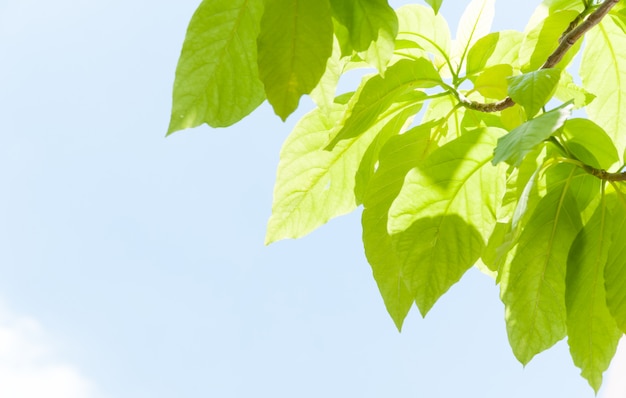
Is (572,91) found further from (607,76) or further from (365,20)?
(365,20)

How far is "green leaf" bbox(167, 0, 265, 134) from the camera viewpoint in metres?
0.42

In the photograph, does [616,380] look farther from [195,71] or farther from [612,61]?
[195,71]

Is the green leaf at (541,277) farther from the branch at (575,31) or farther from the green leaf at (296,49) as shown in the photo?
the green leaf at (296,49)

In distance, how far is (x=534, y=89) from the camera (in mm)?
436

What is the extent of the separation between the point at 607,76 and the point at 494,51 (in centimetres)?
10

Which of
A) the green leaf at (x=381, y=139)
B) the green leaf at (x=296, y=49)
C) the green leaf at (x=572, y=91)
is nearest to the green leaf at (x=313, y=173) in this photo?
the green leaf at (x=381, y=139)

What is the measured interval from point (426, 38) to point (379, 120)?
0.08 meters

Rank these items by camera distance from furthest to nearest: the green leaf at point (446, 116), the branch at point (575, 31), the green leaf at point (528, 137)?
the green leaf at point (446, 116) → the branch at point (575, 31) → the green leaf at point (528, 137)

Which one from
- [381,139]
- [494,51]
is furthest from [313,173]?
[494,51]

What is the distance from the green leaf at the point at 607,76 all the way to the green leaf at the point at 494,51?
0.07m

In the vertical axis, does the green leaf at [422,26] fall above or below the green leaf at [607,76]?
above

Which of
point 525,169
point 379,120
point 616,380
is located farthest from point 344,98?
point 616,380

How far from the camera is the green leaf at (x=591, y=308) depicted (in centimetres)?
54

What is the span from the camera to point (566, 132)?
1.82ft
